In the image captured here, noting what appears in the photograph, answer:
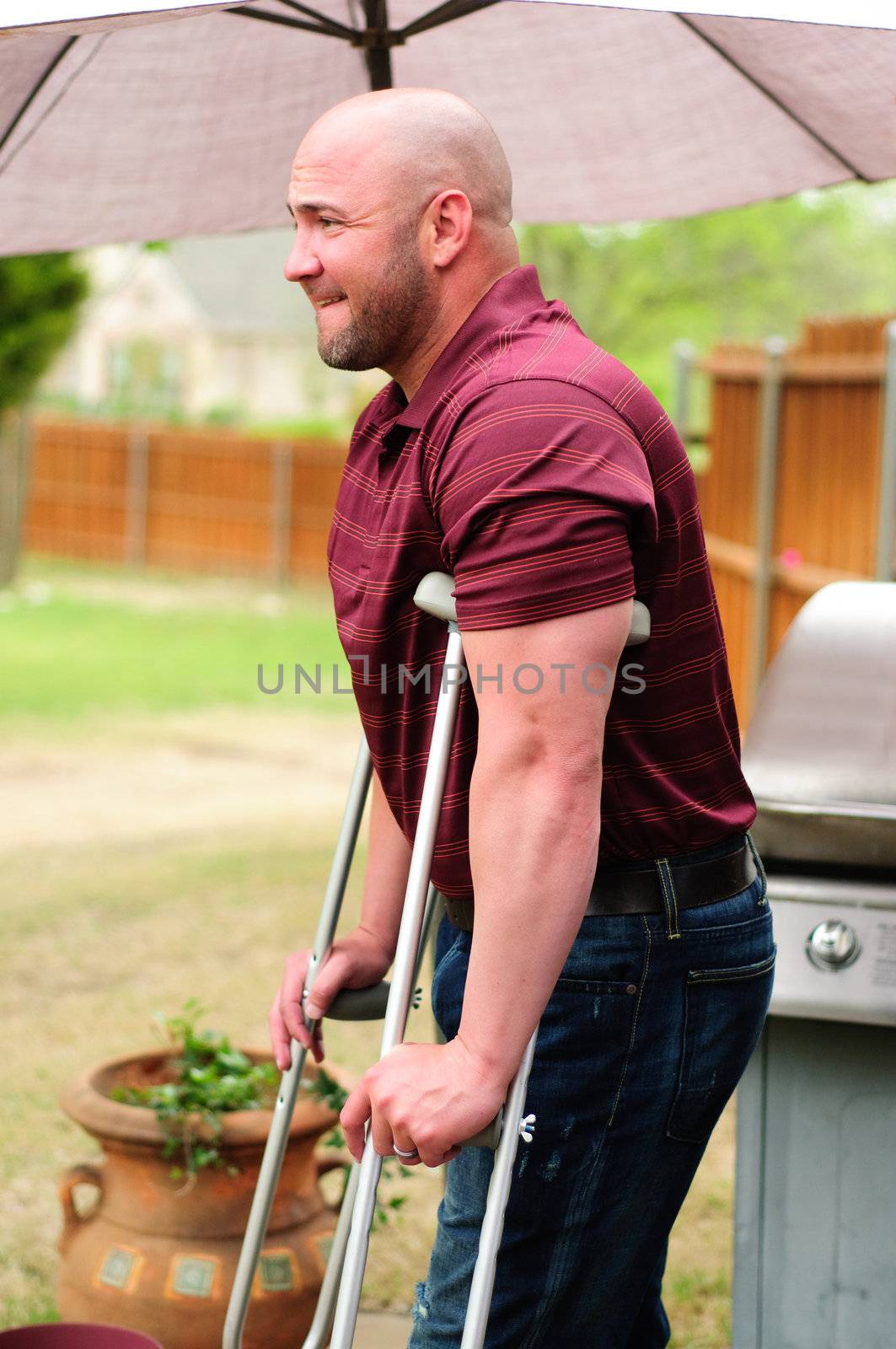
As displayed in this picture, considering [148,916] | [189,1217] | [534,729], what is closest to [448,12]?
[534,729]

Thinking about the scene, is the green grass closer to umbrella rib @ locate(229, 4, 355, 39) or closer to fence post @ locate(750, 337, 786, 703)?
fence post @ locate(750, 337, 786, 703)

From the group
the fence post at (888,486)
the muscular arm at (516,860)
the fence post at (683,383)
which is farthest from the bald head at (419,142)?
the fence post at (683,383)

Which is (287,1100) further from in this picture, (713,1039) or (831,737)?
(831,737)

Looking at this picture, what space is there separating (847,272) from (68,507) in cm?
3876

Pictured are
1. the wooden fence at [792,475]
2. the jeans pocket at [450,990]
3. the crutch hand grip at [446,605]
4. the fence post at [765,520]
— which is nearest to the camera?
the crutch hand grip at [446,605]

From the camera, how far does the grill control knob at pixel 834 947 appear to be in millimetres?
2484

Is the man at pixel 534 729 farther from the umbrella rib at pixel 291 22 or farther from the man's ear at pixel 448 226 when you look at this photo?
the umbrella rib at pixel 291 22

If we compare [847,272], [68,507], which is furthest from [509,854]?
[847,272]

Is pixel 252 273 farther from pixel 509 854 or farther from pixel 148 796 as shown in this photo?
pixel 509 854

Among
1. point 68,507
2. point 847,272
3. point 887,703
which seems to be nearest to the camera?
point 887,703

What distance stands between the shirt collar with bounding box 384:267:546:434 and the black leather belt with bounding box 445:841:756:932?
25.1 inches

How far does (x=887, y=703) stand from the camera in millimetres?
2660

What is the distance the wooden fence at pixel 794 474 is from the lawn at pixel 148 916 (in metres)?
2.94

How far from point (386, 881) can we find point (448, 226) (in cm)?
109
